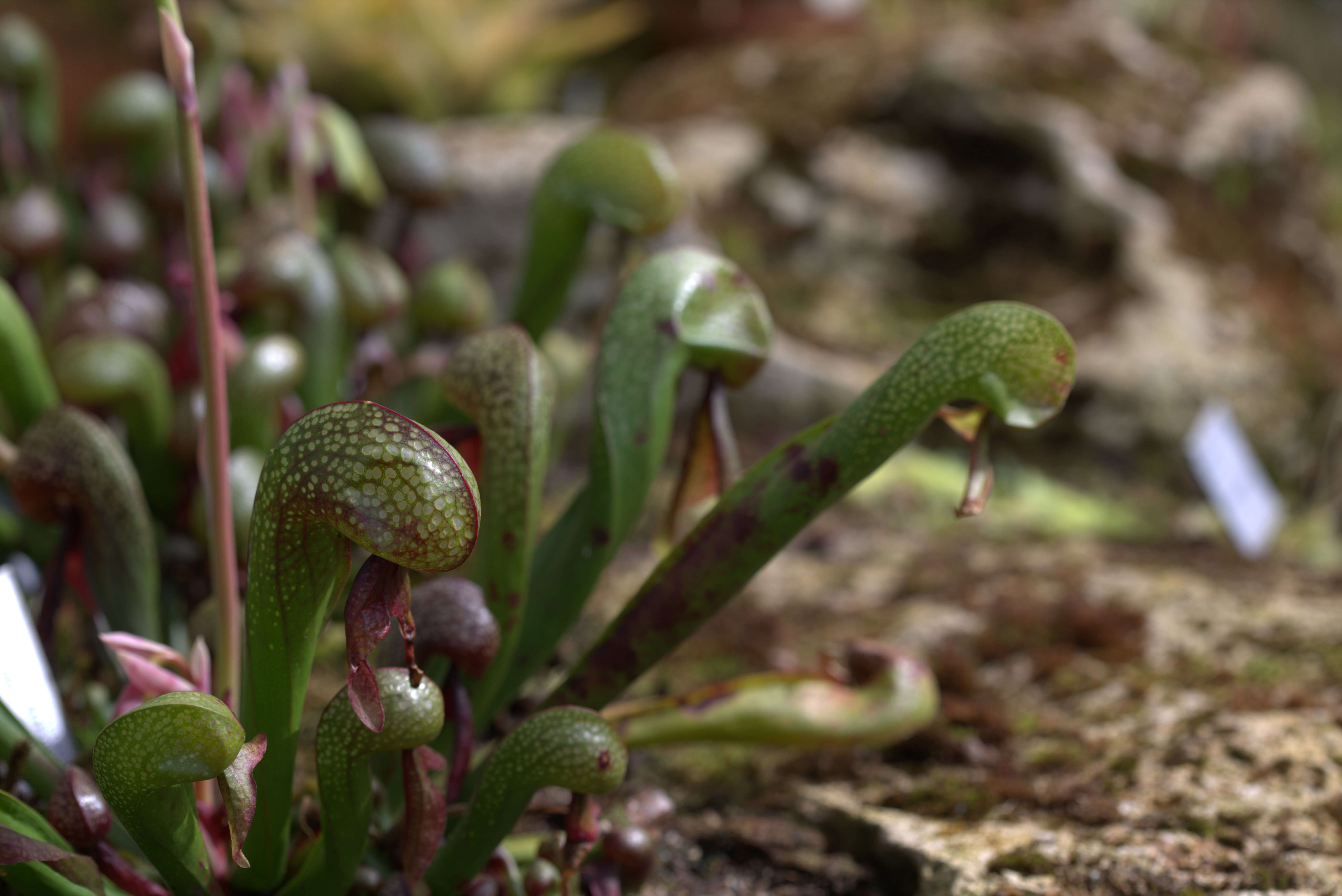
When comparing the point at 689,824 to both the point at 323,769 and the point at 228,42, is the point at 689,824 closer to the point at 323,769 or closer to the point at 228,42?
the point at 323,769

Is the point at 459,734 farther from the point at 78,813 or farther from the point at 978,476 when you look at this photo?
the point at 978,476

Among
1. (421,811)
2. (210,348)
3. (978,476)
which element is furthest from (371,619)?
(978,476)

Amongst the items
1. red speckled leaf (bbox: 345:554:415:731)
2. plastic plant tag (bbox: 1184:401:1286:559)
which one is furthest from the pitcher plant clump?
plastic plant tag (bbox: 1184:401:1286:559)

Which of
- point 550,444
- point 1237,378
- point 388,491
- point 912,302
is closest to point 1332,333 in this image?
point 1237,378

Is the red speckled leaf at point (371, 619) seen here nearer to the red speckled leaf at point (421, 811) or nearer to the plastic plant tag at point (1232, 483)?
the red speckled leaf at point (421, 811)

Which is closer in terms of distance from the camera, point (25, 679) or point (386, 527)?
point (386, 527)

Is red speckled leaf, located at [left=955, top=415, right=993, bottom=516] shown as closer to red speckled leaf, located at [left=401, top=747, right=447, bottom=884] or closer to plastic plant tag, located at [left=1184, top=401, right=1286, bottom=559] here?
red speckled leaf, located at [left=401, top=747, right=447, bottom=884]
